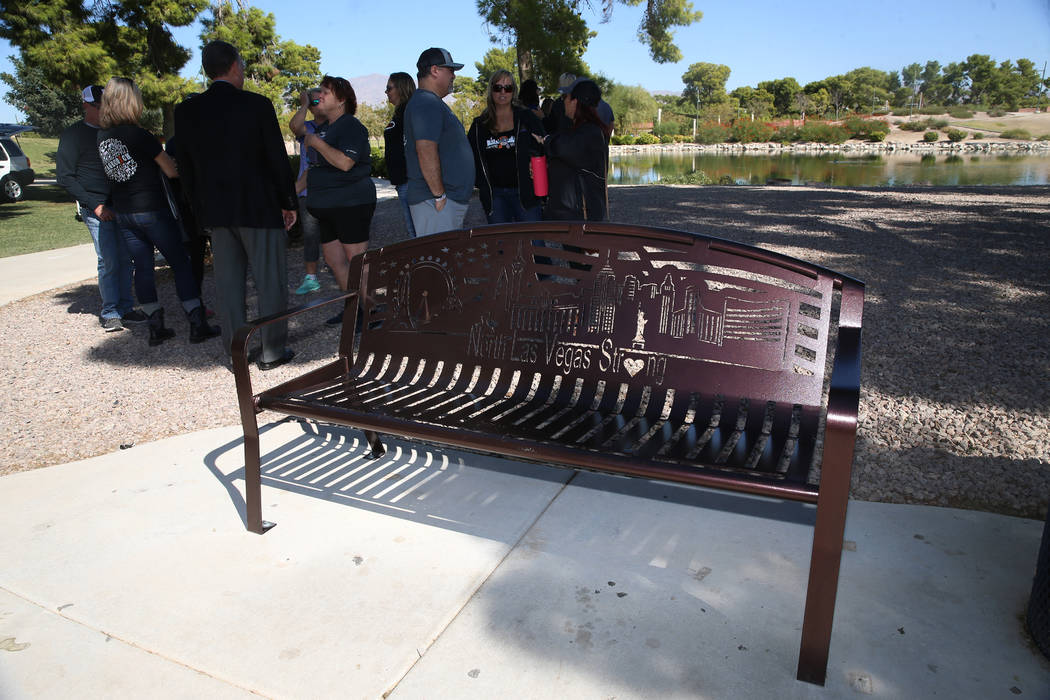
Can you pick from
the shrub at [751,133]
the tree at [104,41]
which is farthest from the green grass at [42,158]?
the shrub at [751,133]

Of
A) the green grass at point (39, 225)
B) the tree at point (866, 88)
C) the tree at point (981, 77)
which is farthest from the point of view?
the tree at point (981, 77)

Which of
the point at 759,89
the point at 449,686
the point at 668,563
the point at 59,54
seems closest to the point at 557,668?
the point at 449,686

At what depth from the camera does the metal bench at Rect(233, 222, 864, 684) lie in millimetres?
1816

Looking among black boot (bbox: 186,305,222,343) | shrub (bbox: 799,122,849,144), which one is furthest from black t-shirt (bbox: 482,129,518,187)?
shrub (bbox: 799,122,849,144)

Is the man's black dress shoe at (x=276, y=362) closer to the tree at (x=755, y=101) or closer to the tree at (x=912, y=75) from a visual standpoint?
the tree at (x=755, y=101)

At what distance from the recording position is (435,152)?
4.20 meters

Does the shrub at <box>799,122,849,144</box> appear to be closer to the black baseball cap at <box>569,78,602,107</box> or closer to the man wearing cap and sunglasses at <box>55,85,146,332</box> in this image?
the black baseball cap at <box>569,78,602,107</box>

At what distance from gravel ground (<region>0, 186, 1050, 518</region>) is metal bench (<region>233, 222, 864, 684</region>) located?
60 centimetres

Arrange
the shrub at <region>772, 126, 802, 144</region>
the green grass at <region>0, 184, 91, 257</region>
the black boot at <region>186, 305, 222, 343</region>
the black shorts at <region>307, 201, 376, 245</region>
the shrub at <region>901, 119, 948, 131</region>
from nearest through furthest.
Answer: the black shorts at <region>307, 201, 376, 245</region> → the black boot at <region>186, 305, 222, 343</region> → the green grass at <region>0, 184, 91, 257</region> → the shrub at <region>772, 126, 802, 144</region> → the shrub at <region>901, 119, 948, 131</region>

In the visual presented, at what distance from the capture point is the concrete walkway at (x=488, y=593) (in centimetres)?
180

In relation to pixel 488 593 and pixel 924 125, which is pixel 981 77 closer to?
pixel 924 125

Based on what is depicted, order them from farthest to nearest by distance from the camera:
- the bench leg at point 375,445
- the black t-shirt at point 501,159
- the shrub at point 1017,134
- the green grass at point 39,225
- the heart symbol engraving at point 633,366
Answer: the shrub at point 1017,134 < the green grass at point 39,225 < the black t-shirt at point 501,159 < the bench leg at point 375,445 < the heart symbol engraving at point 633,366

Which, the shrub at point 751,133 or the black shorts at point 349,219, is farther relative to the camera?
the shrub at point 751,133

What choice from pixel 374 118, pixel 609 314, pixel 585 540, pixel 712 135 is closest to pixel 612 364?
pixel 609 314
